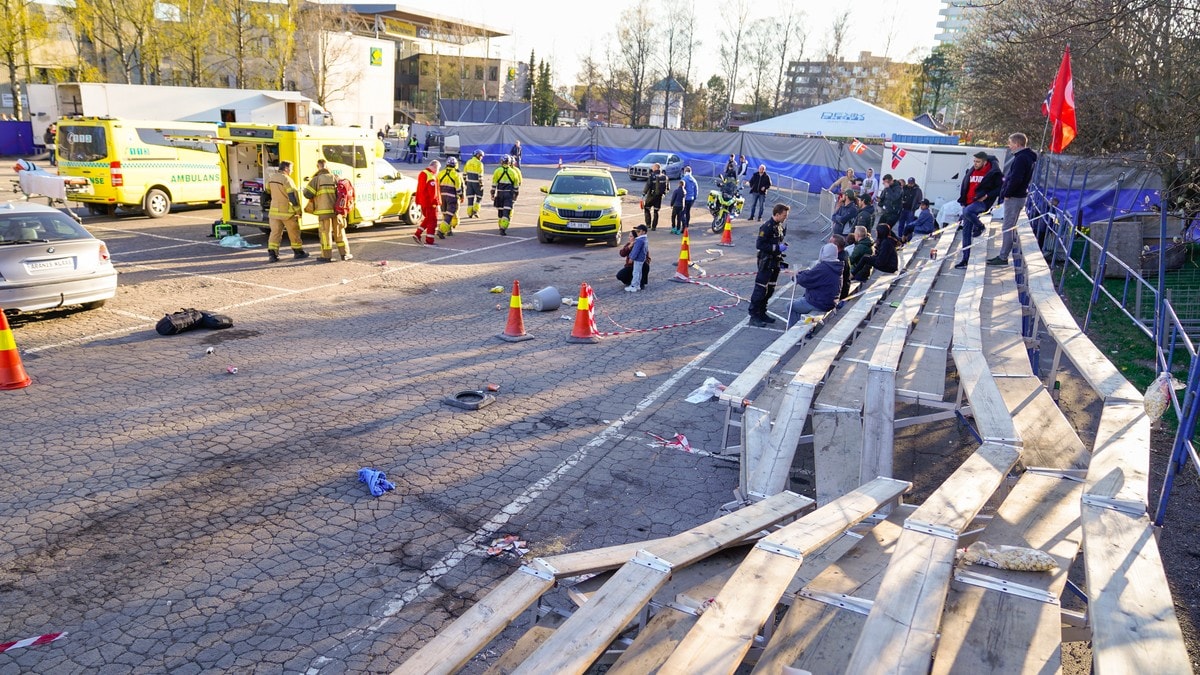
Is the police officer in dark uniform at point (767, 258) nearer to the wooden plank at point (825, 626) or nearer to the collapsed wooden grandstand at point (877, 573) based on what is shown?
the collapsed wooden grandstand at point (877, 573)

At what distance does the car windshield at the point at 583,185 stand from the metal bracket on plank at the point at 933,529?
15171 mm

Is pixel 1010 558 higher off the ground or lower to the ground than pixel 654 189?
lower

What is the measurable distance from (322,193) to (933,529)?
13.0 metres

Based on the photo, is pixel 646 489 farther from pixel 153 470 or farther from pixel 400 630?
pixel 153 470

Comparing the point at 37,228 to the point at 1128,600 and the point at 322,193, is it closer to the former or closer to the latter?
the point at 322,193

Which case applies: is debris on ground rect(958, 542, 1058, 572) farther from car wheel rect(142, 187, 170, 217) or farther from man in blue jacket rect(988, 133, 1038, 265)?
car wheel rect(142, 187, 170, 217)

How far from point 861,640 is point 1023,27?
82.2ft

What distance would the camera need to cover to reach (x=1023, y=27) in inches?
896

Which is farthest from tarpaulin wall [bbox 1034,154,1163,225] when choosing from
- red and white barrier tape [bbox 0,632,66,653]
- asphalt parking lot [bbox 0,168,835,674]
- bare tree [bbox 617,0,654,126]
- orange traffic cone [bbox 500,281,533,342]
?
bare tree [bbox 617,0,654,126]

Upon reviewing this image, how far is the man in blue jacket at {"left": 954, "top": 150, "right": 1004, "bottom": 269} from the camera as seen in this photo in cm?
1166

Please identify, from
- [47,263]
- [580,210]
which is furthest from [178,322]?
[580,210]

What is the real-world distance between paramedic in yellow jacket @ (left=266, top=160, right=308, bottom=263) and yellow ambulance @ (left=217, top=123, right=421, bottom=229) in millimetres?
476

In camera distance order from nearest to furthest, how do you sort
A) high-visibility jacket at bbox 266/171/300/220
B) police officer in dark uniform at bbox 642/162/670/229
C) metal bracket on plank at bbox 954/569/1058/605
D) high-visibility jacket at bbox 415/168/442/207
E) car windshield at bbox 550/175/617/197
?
metal bracket on plank at bbox 954/569/1058/605 < high-visibility jacket at bbox 266/171/300/220 < high-visibility jacket at bbox 415/168/442/207 < car windshield at bbox 550/175/617/197 < police officer in dark uniform at bbox 642/162/670/229

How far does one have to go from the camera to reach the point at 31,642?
410cm
